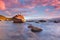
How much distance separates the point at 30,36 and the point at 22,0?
0.85 metres

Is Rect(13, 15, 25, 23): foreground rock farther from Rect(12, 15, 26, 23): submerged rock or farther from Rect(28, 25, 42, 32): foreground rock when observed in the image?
Rect(28, 25, 42, 32): foreground rock

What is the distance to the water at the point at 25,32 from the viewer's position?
12.5 ft

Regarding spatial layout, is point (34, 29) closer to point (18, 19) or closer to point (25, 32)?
point (25, 32)

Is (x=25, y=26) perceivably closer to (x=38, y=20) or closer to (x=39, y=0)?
(x=38, y=20)

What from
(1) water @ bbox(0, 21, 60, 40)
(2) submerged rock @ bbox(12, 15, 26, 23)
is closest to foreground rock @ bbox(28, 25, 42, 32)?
(1) water @ bbox(0, 21, 60, 40)

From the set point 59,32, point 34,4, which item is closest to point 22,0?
point 34,4

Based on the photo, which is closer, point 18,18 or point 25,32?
point 25,32

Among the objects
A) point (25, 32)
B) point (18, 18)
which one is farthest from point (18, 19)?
point (25, 32)

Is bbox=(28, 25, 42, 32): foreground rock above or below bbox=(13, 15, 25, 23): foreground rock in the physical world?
below

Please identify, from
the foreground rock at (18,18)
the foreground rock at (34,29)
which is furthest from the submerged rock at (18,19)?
the foreground rock at (34,29)

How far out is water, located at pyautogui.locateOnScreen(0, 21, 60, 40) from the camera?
3812 millimetres

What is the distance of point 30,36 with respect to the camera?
12.6 feet

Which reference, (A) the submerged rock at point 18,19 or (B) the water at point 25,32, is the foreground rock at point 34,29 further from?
(A) the submerged rock at point 18,19

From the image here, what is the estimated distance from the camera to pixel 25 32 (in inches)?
155
